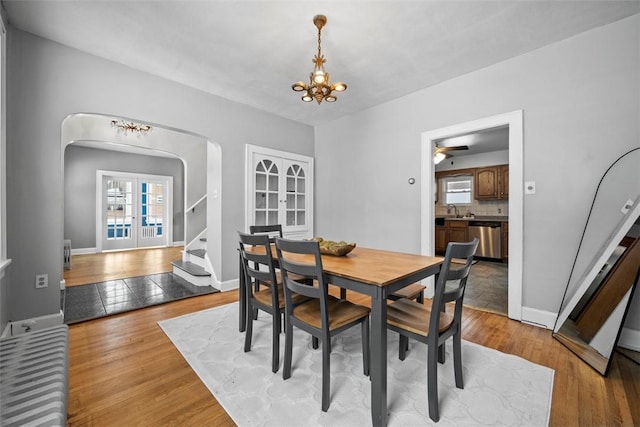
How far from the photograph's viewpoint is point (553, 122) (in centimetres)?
250

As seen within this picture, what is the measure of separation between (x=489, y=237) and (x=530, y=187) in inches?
136

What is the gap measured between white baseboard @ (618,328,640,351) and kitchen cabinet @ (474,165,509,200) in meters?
4.28

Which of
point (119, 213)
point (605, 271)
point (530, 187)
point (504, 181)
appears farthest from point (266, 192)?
point (119, 213)

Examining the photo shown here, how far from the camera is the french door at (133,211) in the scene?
6922mm

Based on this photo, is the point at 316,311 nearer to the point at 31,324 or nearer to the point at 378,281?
the point at 378,281

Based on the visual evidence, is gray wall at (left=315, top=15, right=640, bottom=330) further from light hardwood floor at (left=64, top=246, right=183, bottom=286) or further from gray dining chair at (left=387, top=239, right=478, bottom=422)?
light hardwood floor at (left=64, top=246, right=183, bottom=286)

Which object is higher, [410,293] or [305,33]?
[305,33]

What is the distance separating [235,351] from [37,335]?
1158 millimetres

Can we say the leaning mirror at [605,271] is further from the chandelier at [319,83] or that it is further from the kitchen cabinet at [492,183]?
the kitchen cabinet at [492,183]

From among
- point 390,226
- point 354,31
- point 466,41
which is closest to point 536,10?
point 466,41

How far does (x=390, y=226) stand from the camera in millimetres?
3762

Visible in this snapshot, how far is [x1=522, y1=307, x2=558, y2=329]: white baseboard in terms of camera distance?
2496 millimetres

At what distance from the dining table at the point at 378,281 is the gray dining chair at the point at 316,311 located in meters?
0.13

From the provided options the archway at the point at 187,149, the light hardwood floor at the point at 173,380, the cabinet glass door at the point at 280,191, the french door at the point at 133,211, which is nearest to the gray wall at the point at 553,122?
the light hardwood floor at the point at 173,380
